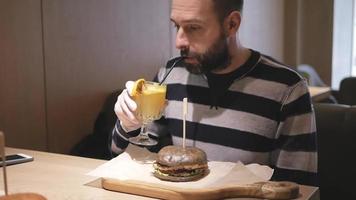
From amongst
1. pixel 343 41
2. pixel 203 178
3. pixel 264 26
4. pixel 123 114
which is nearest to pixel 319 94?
pixel 264 26

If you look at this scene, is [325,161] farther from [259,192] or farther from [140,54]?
[140,54]

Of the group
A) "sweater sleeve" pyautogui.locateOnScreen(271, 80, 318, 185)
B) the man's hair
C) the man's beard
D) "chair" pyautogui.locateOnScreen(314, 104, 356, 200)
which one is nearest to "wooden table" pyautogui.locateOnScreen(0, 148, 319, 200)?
"sweater sleeve" pyautogui.locateOnScreen(271, 80, 318, 185)

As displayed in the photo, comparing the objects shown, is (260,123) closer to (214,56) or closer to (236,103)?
(236,103)

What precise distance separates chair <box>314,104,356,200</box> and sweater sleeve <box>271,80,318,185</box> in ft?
1.86

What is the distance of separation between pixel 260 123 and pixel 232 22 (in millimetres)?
365

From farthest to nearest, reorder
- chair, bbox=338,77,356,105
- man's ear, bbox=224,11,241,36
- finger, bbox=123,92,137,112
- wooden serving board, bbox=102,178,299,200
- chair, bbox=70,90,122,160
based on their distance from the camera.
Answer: chair, bbox=338,77,356,105 < chair, bbox=70,90,122,160 < man's ear, bbox=224,11,241,36 < finger, bbox=123,92,137,112 < wooden serving board, bbox=102,178,299,200

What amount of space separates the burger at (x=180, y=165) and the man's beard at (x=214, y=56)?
1.64 ft

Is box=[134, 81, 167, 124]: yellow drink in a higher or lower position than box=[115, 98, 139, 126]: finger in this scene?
higher

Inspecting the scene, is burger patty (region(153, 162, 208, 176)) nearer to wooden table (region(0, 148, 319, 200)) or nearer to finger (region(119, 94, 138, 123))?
wooden table (region(0, 148, 319, 200))

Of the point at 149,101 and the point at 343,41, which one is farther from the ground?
the point at 149,101

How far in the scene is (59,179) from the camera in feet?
4.58

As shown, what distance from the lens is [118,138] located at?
177 cm

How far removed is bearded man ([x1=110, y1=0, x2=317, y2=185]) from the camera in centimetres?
169

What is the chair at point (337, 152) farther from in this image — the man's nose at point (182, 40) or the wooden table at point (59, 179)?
the wooden table at point (59, 179)
